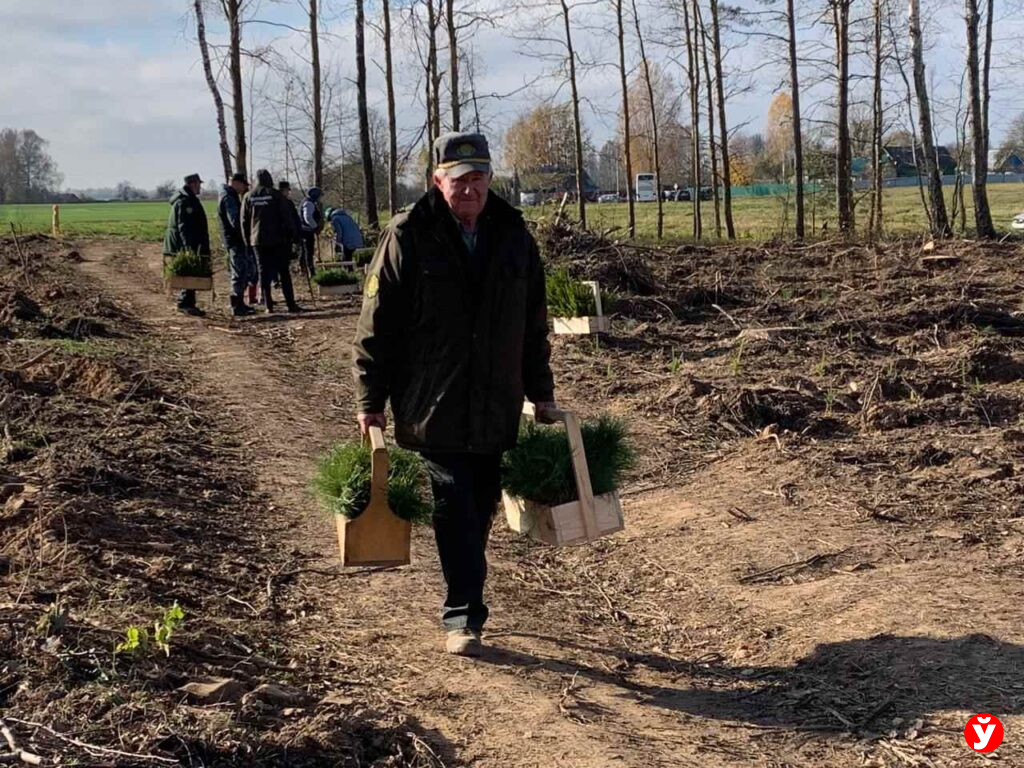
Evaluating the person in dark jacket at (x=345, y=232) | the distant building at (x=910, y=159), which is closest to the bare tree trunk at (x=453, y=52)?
the person in dark jacket at (x=345, y=232)

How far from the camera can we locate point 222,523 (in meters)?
5.97

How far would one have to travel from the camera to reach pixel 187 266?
551 inches

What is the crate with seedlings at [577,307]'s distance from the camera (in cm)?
1125

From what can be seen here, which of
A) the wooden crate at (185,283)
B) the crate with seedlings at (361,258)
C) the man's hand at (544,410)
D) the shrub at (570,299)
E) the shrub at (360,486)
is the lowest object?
the shrub at (360,486)

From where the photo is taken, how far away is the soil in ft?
11.6

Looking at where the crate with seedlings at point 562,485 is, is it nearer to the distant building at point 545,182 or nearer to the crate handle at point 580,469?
the crate handle at point 580,469

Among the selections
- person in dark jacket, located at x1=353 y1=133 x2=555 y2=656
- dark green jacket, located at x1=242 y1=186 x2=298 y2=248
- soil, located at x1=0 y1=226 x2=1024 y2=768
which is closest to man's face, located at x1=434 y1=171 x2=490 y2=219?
person in dark jacket, located at x1=353 y1=133 x2=555 y2=656

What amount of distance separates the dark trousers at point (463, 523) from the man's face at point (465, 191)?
930mm

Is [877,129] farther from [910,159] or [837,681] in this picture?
[910,159]

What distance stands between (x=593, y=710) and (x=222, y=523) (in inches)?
111

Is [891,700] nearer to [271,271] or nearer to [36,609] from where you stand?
[36,609]

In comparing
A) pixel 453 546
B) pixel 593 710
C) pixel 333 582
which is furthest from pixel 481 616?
pixel 333 582

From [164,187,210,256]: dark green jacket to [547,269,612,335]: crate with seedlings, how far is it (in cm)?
523

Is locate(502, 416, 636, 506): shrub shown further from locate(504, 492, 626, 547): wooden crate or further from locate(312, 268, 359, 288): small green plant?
locate(312, 268, 359, 288): small green plant
